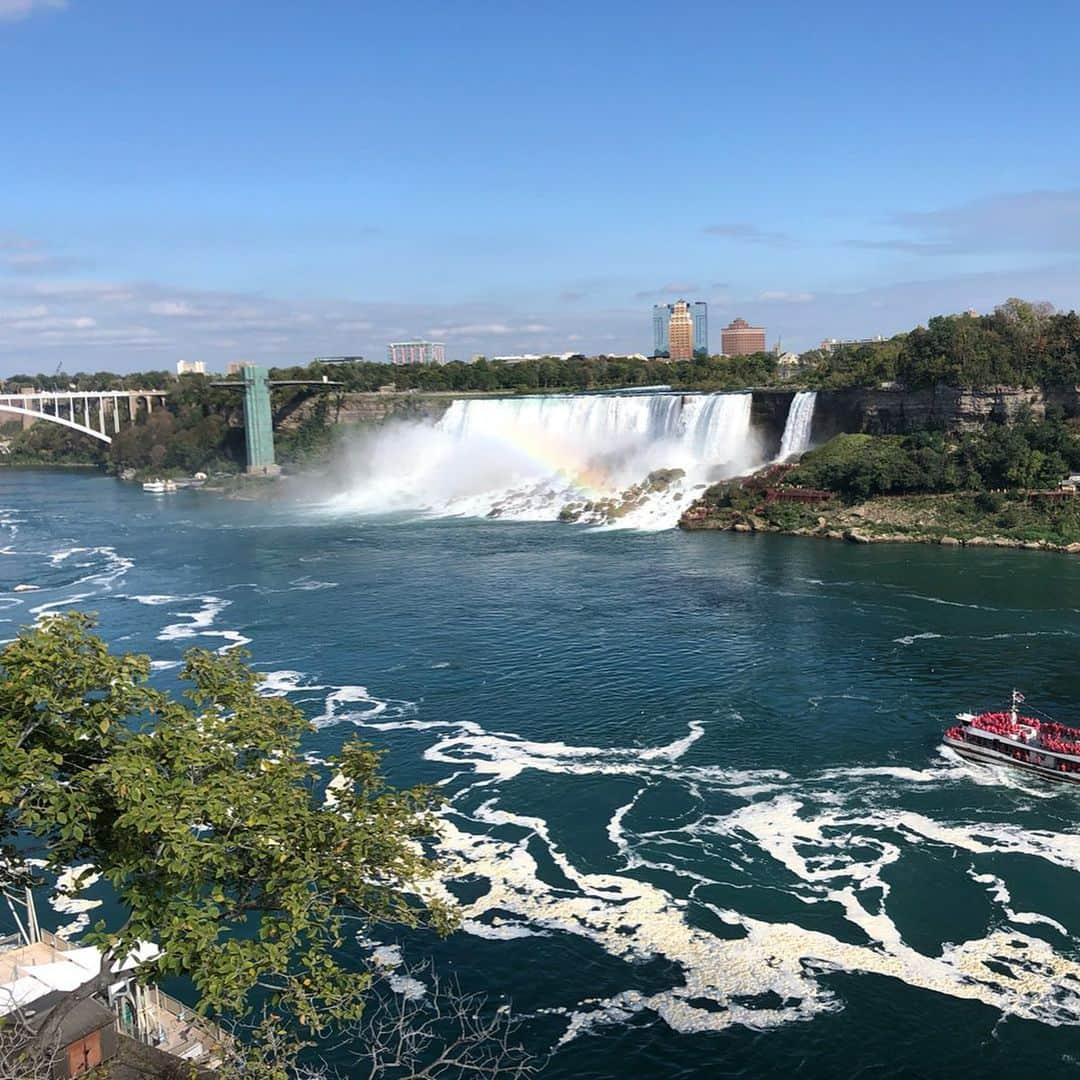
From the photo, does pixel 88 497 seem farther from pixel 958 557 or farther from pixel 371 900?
pixel 371 900

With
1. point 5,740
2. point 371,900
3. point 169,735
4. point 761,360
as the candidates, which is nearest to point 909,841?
point 371,900

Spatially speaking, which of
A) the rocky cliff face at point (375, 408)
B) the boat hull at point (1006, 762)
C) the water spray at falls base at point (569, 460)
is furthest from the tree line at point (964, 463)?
the rocky cliff face at point (375, 408)

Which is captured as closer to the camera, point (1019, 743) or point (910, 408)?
point (1019, 743)

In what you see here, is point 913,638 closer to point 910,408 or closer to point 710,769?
point 710,769

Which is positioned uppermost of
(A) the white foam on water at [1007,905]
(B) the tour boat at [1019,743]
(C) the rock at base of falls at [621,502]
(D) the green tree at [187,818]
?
(D) the green tree at [187,818]

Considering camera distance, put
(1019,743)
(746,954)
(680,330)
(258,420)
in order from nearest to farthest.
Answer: (746,954)
(1019,743)
(258,420)
(680,330)

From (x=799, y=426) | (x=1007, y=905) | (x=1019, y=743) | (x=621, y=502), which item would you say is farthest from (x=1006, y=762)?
(x=799, y=426)

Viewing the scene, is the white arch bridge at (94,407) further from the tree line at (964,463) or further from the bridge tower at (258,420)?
the tree line at (964,463)
